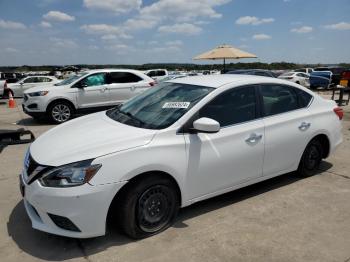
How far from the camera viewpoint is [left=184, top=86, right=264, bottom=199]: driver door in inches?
143

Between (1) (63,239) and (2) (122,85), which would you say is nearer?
(1) (63,239)

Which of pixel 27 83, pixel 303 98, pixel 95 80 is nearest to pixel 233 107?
pixel 303 98

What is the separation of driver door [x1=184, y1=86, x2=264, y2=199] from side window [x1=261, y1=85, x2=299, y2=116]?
0.20 metres

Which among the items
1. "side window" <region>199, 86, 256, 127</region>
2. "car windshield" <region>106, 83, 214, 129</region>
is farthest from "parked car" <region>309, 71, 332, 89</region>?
"car windshield" <region>106, 83, 214, 129</region>

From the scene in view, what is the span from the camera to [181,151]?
349 centimetres

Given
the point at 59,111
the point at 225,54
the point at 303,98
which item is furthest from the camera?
the point at 225,54

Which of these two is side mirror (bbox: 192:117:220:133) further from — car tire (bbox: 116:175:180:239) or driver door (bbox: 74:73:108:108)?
driver door (bbox: 74:73:108:108)

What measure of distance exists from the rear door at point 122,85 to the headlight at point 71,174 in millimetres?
8066

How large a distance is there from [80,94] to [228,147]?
7.78m

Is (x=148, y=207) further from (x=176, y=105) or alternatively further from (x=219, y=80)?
(x=219, y=80)

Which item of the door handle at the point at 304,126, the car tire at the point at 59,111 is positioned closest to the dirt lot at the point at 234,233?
the door handle at the point at 304,126

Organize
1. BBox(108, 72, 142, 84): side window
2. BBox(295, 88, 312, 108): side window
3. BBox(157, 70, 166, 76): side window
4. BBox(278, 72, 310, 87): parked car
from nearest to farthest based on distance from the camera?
BBox(295, 88, 312, 108): side window, BBox(108, 72, 142, 84): side window, BBox(278, 72, 310, 87): parked car, BBox(157, 70, 166, 76): side window

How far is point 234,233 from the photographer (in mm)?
3539

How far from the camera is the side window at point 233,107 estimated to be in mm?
3836
